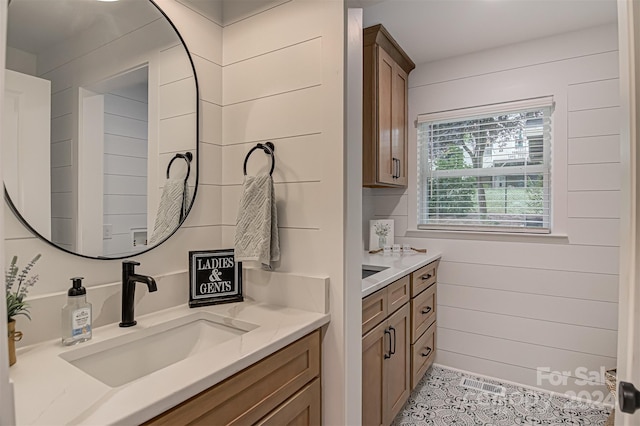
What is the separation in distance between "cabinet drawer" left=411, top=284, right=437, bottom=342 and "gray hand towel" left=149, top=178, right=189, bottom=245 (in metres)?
1.48

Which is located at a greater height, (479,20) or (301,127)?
(479,20)

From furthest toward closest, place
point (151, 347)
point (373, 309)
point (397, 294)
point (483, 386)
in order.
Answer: point (483, 386) < point (397, 294) < point (373, 309) < point (151, 347)

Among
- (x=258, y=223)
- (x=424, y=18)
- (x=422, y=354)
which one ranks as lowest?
(x=422, y=354)

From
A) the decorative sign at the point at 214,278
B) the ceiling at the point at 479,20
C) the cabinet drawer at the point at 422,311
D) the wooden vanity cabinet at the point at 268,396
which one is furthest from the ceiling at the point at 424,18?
the cabinet drawer at the point at 422,311

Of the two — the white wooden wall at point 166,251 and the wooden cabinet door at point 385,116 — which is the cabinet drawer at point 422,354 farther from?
the white wooden wall at point 166,251

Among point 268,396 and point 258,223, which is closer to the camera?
point 268,396

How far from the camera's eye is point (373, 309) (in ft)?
5.40

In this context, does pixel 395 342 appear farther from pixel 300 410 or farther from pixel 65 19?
pixel 65 19

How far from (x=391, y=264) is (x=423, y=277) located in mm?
318

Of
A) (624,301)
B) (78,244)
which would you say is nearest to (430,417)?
(624,301)

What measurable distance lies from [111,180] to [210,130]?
461 mm

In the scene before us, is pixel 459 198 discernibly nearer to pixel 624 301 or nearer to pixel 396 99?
pixel 396 99

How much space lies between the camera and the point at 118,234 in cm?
122

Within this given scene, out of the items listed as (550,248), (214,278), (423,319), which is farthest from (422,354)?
(214,278)
